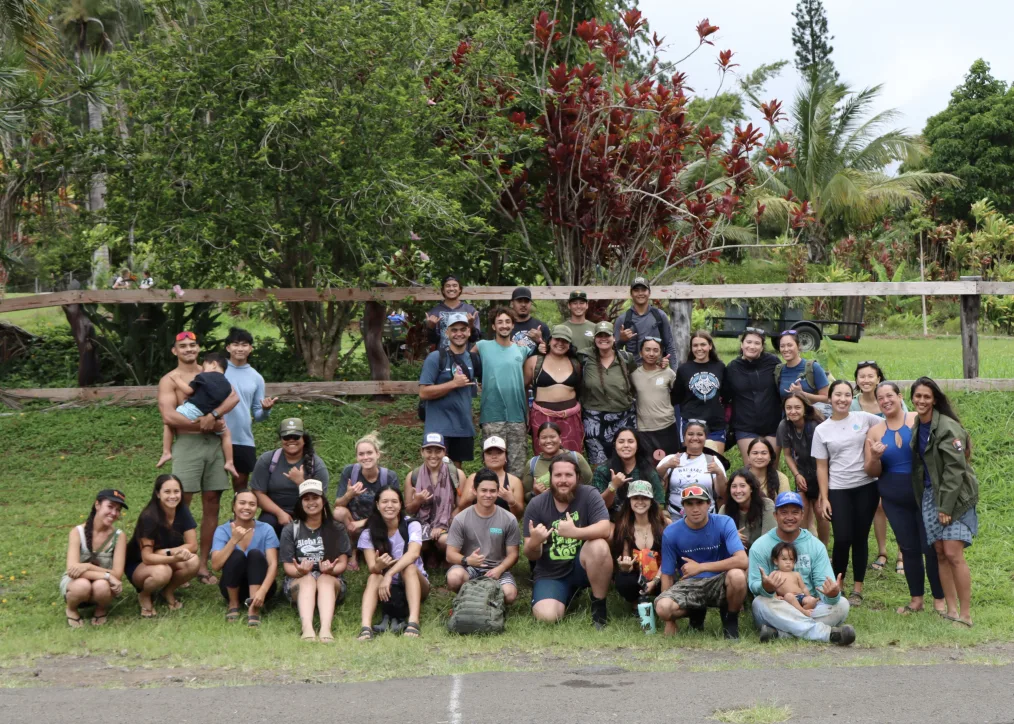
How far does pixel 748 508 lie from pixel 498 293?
446 cm

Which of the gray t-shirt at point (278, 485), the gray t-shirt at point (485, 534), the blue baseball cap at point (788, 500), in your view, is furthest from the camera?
the gray t-shirt at point (278, 485)

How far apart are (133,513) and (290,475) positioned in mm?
2227

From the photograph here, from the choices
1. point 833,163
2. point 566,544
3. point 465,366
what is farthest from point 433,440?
point 833,163

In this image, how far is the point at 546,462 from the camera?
29.2 ft

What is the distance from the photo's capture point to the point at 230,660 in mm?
7133

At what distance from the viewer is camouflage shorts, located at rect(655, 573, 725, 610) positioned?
760 cm

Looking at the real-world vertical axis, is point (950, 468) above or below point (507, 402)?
below

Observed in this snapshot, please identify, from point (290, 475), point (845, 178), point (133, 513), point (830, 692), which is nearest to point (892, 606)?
point (830, 692)

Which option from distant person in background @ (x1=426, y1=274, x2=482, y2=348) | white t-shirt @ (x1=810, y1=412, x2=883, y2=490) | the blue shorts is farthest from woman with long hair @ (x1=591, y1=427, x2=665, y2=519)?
distant person in background @ (x1=426, y1=274, x2=482, y2=348)

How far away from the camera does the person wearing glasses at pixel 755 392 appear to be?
29.9 feet

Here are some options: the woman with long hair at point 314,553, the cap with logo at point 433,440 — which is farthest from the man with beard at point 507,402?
the woman with long hair at point 314,553

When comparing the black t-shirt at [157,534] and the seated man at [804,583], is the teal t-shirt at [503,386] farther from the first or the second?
the black t-shirt at [157,534]

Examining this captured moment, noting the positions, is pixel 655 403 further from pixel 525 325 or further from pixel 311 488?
pixel 311 488

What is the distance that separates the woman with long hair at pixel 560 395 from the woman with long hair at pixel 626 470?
741 mm
